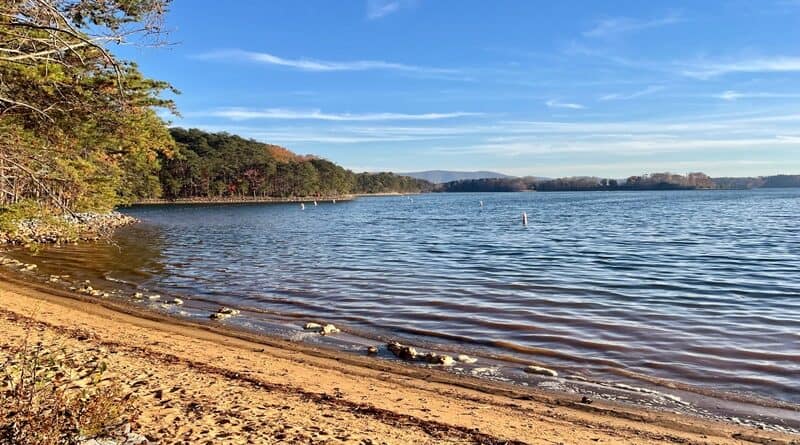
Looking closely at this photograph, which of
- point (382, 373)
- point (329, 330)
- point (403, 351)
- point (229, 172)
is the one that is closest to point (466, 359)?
point (403, 351)

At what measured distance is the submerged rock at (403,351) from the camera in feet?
28.1

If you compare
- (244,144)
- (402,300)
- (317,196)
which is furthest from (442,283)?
(317,196)

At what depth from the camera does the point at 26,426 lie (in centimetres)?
371

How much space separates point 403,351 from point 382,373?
105 centimetres

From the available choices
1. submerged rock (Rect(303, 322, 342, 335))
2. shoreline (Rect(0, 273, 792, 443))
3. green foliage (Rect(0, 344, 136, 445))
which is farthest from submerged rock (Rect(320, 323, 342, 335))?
green foliage (Rect(0, 344, 136, 445))

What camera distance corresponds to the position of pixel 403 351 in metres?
8.67

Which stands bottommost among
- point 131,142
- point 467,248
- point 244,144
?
point 467,248

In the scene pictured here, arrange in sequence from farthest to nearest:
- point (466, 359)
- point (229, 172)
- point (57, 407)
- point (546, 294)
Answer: point (229, 172) → point (546, 294) → point (466, 359) → point (57, 407)

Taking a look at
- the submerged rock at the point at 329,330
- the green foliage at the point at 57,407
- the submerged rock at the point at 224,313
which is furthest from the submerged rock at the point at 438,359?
the submerged rock at the point at 224,313

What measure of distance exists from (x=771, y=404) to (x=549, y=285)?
8.24 m

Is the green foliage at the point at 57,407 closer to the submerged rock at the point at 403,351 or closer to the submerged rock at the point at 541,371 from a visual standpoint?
the submerged rock at the point at 403,351

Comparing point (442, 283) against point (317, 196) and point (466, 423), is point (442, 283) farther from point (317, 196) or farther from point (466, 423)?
point (317, 196)

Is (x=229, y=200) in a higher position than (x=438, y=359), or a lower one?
higher

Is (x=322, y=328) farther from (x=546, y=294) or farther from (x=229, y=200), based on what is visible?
(x=229, y=200)
